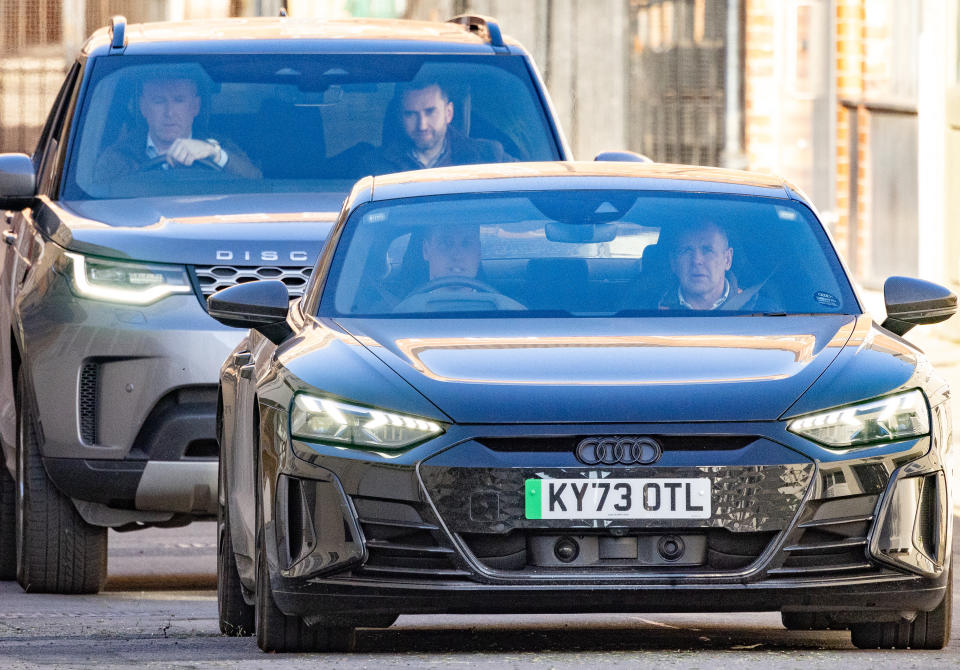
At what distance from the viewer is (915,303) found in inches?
291

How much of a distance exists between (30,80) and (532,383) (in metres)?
14.9

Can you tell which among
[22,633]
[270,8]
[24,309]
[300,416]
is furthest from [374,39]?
[270,8]

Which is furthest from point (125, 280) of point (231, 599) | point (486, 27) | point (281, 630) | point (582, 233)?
point (281, 630)

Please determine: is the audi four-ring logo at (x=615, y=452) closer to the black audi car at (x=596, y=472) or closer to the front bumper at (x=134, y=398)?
the black audi car at (x=596, y=472)

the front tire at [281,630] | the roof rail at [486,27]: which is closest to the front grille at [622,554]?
the front tire at [281,630]

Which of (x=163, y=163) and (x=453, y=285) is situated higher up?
(x=163, y=163)

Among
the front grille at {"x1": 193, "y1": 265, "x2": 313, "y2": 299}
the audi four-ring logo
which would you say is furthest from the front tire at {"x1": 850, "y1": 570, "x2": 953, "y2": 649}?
the front grille at {"x1": 193, "y1": 265, "x2": 313, "y2": 299}

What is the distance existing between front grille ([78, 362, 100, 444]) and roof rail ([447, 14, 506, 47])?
2.44m

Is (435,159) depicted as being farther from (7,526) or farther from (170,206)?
(7,526)

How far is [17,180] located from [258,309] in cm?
285

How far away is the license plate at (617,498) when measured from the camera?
6352 millimetres

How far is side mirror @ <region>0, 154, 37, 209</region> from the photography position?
9.94m

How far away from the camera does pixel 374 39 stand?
1058cm

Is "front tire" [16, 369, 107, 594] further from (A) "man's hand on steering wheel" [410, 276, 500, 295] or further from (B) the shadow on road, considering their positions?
(A) "man's hand on steering wheel" [410, 276, 500, 295]
